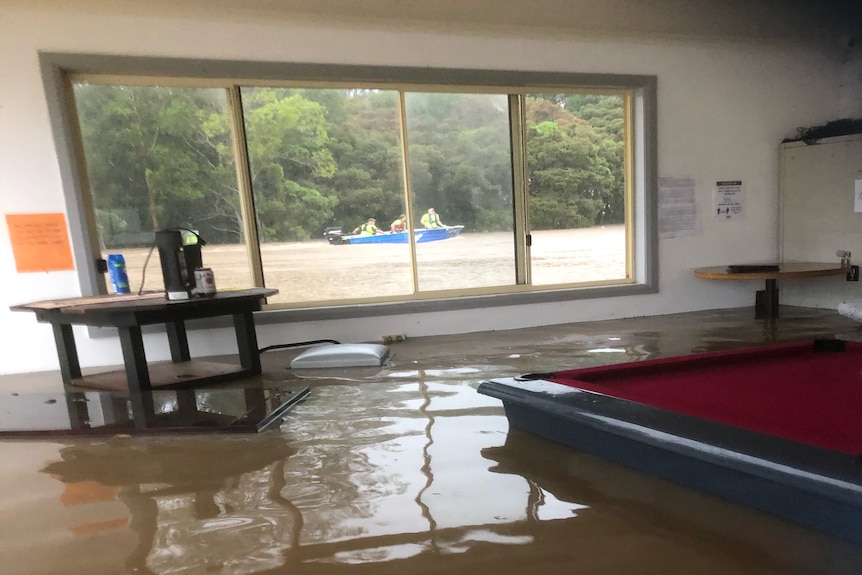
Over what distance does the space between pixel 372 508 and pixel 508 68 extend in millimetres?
3016

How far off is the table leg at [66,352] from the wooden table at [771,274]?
400 centimetres

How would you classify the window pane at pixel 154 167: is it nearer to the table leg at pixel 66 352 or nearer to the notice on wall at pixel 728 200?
the table leg at pixel 66 352

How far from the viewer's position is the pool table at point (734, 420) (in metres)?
1.08

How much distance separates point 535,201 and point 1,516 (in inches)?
129

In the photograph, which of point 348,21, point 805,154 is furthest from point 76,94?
point 805,154

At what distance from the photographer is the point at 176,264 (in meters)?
2.51

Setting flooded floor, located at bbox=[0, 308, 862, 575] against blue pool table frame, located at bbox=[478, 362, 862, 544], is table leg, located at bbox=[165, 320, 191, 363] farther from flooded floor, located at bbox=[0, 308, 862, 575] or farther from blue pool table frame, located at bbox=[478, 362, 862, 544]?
blue pool table frame, located at bbox=[478, 362, 862, 544]

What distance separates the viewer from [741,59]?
3830 mm

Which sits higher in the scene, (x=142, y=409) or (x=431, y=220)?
(x=431, y=220)

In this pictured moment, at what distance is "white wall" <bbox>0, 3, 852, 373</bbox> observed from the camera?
2.85 meters

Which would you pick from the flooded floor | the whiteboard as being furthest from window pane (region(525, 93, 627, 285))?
the flooded floor

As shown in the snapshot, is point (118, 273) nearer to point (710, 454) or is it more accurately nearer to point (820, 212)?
point (710, 454)

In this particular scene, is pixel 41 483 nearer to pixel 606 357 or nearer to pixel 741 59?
pixel 606 357

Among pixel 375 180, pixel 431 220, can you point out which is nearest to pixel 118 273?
pixel 375 180
